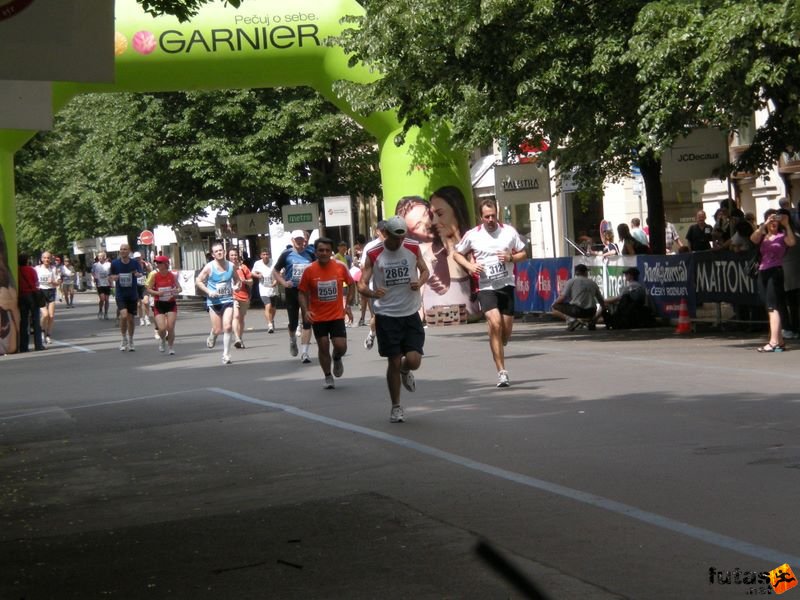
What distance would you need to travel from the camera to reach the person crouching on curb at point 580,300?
24250 mm

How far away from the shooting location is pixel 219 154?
43656mm

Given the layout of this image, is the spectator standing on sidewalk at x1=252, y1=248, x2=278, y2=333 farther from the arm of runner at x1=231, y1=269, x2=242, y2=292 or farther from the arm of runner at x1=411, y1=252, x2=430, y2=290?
the arm of runner at x1=411, y1=252, x2=430, y2=290

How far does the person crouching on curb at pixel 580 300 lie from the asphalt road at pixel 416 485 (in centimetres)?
732

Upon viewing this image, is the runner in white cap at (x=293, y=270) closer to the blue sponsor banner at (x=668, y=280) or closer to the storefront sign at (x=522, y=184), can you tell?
the blue sponsor banner at (x=668, y=280)

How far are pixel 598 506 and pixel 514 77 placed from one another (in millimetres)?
12717

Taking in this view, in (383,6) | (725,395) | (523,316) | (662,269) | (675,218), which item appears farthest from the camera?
(675,218)

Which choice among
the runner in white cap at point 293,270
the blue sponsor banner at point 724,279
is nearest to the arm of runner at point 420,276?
the runner in white cap at point 293,270

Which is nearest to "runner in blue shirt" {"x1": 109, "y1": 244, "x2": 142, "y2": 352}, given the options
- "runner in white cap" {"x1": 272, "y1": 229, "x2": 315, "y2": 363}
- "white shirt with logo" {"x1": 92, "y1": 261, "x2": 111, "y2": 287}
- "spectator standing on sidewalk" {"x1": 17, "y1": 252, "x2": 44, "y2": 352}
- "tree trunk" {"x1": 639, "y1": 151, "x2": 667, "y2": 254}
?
"spectator standing on sidewalk" {"x1": 17, "y1": 252, "x2": 44, "y2": 352}

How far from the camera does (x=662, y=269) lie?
76.3 ft

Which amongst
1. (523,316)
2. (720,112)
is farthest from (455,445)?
(523,316)

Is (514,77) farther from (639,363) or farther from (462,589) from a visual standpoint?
(462,589)

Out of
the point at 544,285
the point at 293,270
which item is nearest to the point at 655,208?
the point at 544,285

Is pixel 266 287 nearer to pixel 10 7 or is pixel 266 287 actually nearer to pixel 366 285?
pixel 366 285

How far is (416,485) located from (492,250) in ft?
21.4
